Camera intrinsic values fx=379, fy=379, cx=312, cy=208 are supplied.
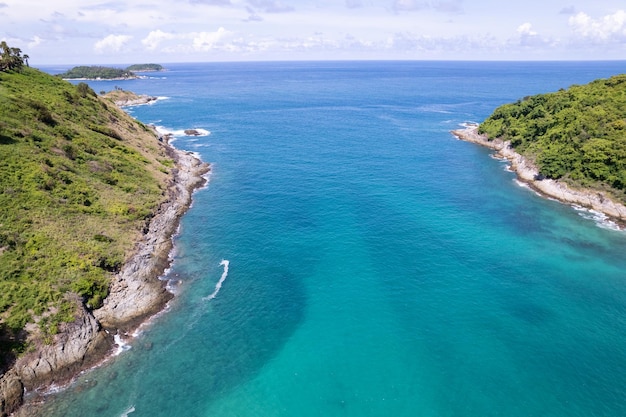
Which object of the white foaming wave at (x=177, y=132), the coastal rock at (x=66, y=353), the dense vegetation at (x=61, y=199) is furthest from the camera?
the white foaming wave at (x=177, y=132)

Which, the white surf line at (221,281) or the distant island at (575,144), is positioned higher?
the distant island at (575,144)

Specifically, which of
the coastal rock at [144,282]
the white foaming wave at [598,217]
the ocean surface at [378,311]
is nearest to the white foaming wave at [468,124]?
the ocean surface at [378,311]

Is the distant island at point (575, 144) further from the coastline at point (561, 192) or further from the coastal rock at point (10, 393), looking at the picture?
the coastal rock at point (10, 393)

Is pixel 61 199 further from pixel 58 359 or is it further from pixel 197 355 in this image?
pixel 197 355

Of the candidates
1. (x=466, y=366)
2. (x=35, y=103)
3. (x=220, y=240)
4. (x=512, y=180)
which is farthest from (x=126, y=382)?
(x=512, y=180)

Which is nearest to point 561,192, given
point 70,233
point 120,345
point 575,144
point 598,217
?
point 598,217

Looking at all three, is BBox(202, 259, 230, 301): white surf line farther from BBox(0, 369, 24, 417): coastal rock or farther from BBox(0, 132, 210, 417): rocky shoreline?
BBox(0, 369, 24, 417): coastal rock
